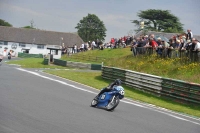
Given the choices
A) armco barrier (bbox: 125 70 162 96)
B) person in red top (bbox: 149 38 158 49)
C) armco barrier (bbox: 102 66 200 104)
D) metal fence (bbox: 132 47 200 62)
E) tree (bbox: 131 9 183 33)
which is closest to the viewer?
armco barrier (bbox: 102 66 200 104)

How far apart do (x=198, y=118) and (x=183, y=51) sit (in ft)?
29.7

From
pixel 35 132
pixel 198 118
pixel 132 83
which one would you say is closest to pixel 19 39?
pixel 132 83

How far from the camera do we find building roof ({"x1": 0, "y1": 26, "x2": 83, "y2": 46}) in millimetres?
101250

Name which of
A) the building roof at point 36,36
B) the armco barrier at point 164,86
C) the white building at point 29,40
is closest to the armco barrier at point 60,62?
the armco barrier at point 164,86

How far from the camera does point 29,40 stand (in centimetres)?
10175

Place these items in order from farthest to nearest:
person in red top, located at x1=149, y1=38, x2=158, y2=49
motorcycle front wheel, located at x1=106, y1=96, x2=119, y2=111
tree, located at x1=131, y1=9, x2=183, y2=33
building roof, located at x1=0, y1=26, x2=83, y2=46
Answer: building roof, located at x1=0, y1=26, x2=83, y2=46 → tree, located at x1=131, y1=9, x2=183, y2=33 → person in red top, located at x1=149, y1=38, x2=158, y2=49 → motorcycle front wheel, located at x1=106, y1=96, x2=119, y2=111

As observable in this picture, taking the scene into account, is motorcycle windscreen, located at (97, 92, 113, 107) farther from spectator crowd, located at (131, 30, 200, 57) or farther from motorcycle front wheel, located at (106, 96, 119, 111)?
spectator crowd, located at (131, 30, 200, 57)

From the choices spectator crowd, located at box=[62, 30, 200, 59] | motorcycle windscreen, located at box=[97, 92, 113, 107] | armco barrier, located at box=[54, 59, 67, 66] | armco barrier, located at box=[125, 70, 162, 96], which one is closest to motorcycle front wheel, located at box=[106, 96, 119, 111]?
motorcycle windscreen, located at box=[97, 92, 113, 107]

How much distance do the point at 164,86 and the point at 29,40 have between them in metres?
83.7

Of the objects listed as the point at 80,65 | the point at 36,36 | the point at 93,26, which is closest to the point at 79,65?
the point at 80,65

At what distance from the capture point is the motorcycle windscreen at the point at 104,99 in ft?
46.5

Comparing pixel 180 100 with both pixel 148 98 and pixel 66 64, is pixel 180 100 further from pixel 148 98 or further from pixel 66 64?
pixel 66 64

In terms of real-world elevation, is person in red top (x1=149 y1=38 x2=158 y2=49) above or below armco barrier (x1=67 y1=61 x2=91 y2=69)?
above

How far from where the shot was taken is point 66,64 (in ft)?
150
